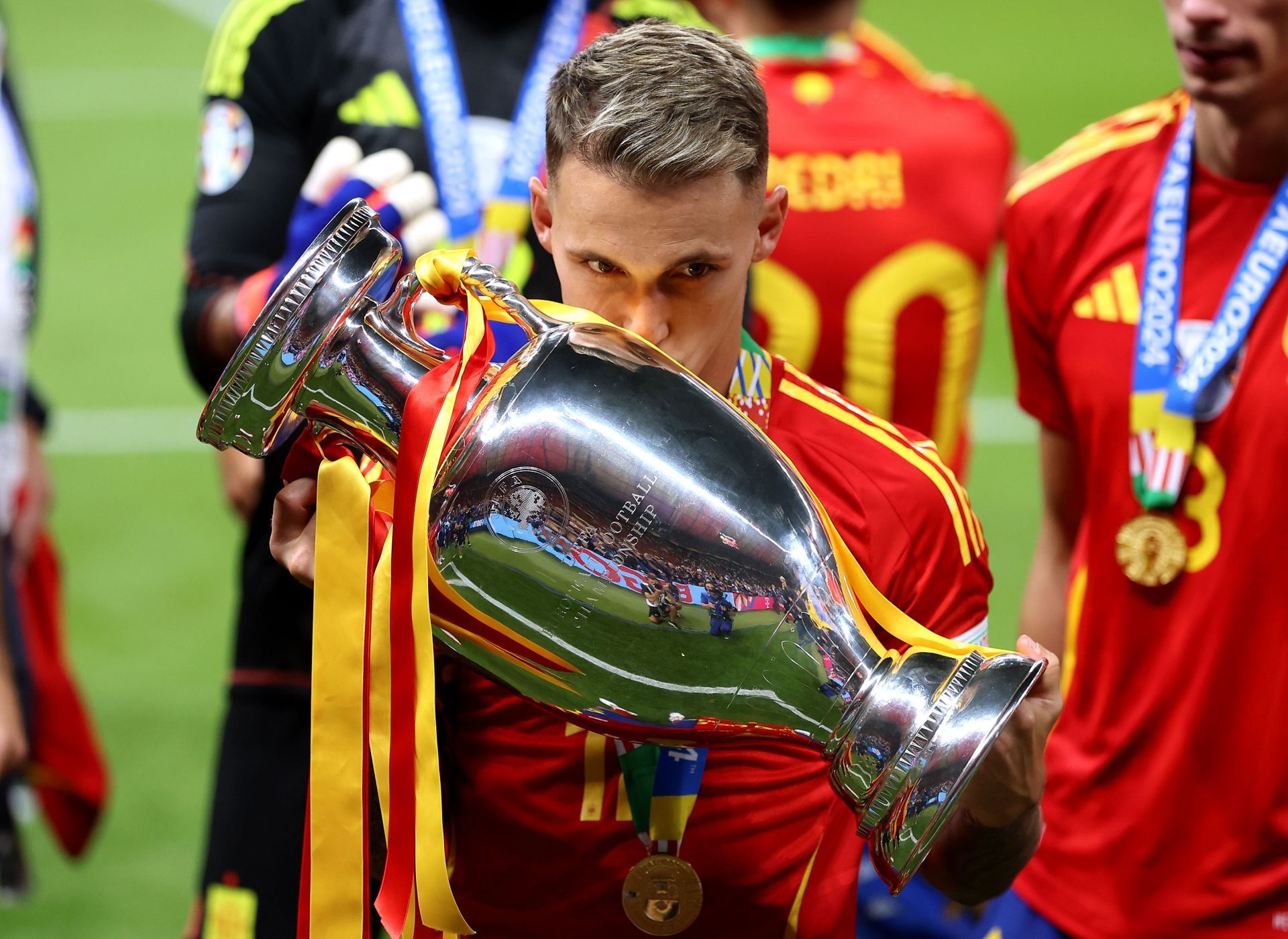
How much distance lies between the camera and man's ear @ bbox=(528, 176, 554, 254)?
1.73m

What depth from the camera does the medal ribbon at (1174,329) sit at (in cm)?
232

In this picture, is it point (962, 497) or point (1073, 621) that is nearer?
point (962, 497)

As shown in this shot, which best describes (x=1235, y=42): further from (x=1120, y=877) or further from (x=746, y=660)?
(x=746, y=660)

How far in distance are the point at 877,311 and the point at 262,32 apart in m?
1.35

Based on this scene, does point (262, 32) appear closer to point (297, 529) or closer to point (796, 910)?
point (297, 529)

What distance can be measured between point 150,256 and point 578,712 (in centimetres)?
836

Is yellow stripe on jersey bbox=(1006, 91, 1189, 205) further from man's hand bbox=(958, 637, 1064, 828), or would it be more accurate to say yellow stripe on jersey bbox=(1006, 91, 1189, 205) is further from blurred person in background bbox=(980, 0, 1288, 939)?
man's hand bbox=(958, 637, 1064, 828)

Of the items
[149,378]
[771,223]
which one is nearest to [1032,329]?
[771,223]

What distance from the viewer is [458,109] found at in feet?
9.02

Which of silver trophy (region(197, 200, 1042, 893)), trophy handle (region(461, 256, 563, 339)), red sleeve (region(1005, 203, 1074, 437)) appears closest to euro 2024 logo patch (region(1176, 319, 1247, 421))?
red sleeve (region(1005, 203, 1074, 437))

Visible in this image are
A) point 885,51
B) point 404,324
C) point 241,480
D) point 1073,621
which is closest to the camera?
point 404,324

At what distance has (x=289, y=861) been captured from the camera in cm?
271

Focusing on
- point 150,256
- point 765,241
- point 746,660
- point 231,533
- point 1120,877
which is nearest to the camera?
point 746,660

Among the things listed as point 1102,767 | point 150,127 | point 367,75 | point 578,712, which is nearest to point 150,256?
point 150,127
